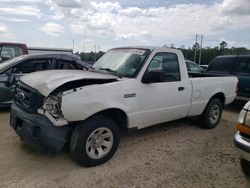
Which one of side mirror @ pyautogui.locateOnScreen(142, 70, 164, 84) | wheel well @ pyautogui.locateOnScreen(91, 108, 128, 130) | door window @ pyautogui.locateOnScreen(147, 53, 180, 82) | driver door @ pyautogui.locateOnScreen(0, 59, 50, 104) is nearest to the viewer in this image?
wheel well @ pyautogui.locateOnScreen(91, 108, 128, 130)

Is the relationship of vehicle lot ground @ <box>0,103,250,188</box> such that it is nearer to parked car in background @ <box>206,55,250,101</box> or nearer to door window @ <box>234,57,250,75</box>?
parked car in background @ <box>206,55,250,101</box>

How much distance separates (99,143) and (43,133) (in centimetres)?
88

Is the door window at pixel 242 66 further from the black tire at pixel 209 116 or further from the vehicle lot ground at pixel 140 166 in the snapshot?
the vehicle lot ground at pixel 140 166

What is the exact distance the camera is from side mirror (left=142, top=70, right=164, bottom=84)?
434 centimetres

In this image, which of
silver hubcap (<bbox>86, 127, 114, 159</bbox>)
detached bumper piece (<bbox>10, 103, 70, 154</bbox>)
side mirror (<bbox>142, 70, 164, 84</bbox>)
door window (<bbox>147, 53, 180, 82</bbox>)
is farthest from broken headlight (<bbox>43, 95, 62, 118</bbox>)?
door window (<bbox>147, 53, 180, 82</bbox>)

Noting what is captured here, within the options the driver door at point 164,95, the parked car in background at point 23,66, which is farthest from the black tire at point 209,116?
the parked car in background at point 23,66

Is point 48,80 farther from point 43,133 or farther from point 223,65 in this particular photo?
point 223,65

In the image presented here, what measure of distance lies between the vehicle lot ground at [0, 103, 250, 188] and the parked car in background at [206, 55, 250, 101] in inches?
123

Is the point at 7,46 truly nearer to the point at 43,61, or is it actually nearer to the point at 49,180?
the point at 43,61

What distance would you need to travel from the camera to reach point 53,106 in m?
3.63

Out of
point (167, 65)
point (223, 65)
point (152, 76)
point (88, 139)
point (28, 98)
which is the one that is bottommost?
point (88, 139)

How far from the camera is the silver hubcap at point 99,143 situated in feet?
12.7

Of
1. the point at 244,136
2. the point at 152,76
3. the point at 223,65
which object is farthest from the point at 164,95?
the point at 223,65

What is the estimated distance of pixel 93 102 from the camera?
3719 mm
